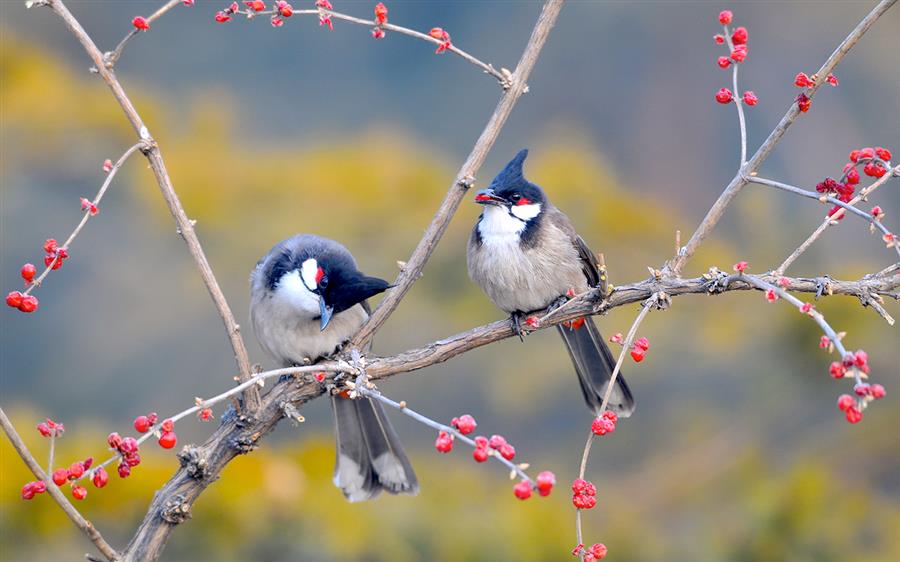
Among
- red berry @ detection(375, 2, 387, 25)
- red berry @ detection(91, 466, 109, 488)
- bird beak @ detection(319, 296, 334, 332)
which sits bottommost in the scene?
red berry @ detection(91, 466, 109, 488)

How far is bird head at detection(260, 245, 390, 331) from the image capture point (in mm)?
2654

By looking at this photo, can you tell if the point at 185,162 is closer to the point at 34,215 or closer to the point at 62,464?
the point at 34,215

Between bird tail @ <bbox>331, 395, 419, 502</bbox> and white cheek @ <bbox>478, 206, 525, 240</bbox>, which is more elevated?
white cheek @ <bbox>478, 206, 525, 240</bbox>

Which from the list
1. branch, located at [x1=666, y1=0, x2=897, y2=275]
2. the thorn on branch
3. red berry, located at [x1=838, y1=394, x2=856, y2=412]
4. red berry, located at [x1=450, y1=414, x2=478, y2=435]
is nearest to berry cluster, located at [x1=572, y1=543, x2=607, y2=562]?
red berry, located at [x1=450, y1=414, x2=478, y2=435]

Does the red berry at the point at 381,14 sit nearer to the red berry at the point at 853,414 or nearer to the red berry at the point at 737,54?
the red berry at the point at 737,54

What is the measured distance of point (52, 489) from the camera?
180cm

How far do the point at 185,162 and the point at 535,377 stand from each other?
6.94 feet

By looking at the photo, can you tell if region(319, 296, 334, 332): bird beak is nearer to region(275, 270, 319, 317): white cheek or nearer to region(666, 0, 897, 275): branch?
region(275, 270, 319, 317): white cheek

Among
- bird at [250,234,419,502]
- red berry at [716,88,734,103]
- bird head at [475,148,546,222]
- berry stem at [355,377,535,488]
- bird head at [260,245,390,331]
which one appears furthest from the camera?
bird at [250,234,419,502]

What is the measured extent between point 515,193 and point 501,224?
104mm

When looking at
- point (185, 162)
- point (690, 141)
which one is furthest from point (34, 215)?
point (690, 141)

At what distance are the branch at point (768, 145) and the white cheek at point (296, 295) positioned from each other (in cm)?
118

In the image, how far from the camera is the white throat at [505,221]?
291 cm

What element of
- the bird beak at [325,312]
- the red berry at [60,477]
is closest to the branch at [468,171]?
the bird beak at [325,312]
